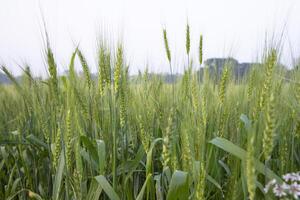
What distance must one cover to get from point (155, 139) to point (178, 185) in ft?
1.16

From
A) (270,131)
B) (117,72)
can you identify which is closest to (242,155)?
(270,131)

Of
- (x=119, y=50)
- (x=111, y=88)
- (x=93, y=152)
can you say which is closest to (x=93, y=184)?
(x=93, y=152)

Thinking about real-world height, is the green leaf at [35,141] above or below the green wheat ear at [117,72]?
below

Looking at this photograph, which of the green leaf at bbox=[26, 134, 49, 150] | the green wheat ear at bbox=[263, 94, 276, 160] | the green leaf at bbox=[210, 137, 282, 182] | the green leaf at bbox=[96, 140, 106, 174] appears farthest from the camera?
the green leaf at bbox=[26, 134, 49, 150]

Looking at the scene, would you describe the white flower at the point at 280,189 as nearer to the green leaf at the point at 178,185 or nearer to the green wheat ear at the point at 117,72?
the green leaf at the point at 178,185

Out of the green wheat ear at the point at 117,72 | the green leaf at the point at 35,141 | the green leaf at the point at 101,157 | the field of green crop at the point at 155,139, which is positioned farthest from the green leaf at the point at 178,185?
the green leaf at the point at 35,141

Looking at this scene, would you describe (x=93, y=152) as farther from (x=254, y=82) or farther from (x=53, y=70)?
(x=254, y=82)

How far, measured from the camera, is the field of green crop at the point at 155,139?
3.39ft

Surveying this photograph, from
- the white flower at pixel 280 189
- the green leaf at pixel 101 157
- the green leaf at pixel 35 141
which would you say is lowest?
the green leaf at pixel 35 141

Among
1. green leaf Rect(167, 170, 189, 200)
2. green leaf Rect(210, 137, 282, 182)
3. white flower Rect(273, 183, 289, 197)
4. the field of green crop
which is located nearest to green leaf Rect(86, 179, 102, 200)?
the field of green crop

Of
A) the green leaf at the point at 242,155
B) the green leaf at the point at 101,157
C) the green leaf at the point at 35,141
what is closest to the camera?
the green leaf at the point at 242,155

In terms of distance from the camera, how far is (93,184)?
1299 mm

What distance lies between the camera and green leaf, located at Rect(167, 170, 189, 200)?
3.52ft

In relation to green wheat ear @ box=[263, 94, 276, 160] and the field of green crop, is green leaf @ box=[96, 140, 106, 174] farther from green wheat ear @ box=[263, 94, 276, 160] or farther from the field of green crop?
green wheat ear @ box=[263, 94, 276, 160]
